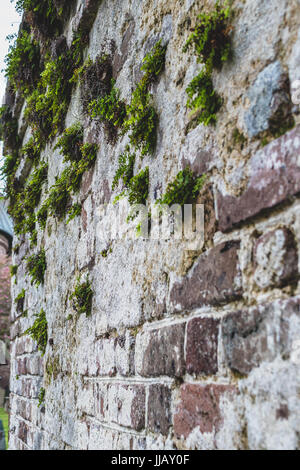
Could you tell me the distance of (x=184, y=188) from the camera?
4.94 ft

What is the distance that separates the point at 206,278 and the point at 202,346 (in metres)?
0.19

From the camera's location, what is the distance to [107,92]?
2.42m

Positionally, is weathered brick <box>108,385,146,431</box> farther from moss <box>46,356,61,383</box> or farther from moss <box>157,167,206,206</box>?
moss <box>46,356,61,383</box>

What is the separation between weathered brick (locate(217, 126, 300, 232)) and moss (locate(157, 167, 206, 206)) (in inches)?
6.8

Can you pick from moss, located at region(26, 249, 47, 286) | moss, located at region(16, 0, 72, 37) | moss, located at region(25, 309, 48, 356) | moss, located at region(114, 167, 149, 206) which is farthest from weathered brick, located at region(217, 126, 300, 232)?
moss, located at region(16, 0, 72, 37)

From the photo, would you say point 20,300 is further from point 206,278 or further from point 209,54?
point 209,54

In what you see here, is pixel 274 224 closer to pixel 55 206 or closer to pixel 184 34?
pixel 184 34

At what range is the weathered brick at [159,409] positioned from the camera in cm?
150

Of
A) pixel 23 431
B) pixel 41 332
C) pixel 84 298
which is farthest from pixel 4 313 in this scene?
pixel 84 298

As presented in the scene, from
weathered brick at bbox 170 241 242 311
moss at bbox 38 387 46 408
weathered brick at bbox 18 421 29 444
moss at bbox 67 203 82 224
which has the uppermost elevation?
moss at bbox 67 203 82 224

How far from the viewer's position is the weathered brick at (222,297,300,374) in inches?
40.1

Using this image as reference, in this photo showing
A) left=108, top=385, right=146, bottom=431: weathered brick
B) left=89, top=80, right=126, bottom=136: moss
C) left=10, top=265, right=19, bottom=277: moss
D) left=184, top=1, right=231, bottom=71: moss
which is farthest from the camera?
left=10, top=265, right=19, bottom=277: moss

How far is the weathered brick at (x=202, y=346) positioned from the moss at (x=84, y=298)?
106cm

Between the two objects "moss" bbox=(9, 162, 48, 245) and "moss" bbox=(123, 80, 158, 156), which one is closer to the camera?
"moss" bbox=(123, 80, 158, 156)
